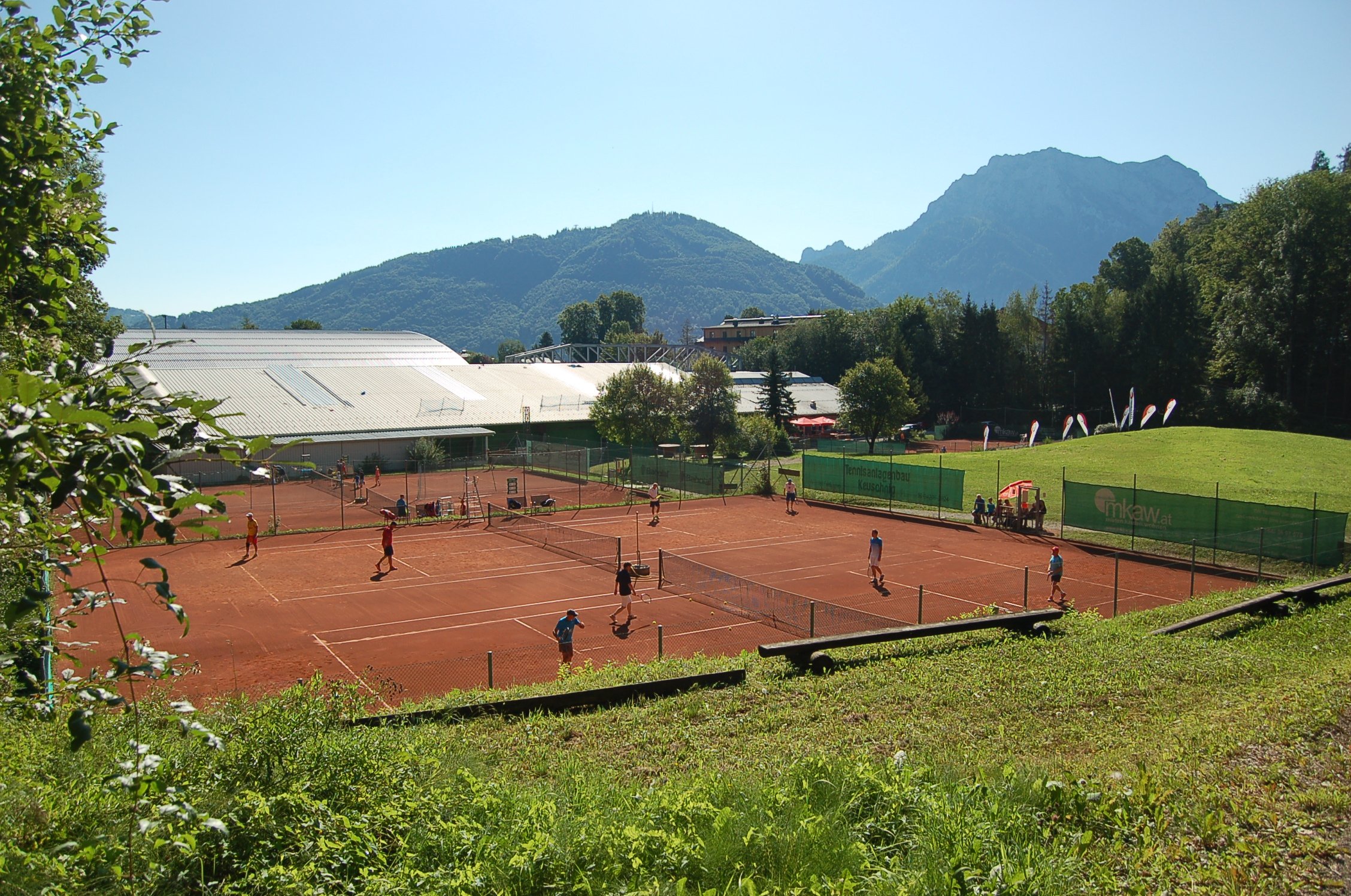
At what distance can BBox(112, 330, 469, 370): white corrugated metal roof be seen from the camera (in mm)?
65438

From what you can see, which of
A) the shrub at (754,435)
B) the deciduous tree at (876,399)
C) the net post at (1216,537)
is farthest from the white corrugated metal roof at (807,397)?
the net post at (1216,537)

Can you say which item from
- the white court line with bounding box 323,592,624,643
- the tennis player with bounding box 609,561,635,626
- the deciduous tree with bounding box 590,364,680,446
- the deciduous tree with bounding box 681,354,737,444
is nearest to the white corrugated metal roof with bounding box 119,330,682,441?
the deciduous tree with bounding box 590,364,680,446

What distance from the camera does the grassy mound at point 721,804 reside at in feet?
17.3

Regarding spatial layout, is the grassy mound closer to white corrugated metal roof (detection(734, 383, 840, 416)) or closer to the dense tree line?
the dense tree line

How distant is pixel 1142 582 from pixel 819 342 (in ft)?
285

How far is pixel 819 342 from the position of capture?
11194 cm

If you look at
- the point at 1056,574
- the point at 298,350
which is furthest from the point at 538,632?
the point at 298,350

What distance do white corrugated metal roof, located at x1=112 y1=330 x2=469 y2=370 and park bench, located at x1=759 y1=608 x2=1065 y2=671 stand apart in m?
58.5

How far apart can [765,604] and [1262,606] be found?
1088 centimetres

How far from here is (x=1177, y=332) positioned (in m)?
79.9

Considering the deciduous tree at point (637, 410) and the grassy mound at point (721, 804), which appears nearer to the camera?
the grassy mound at point (721, 804)

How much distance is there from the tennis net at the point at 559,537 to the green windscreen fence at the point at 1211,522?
748 inches

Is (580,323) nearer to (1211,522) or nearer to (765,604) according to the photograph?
(1211,522)

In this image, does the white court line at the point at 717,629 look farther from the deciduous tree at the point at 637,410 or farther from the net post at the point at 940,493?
the deciduous tree at the point at 637,410
